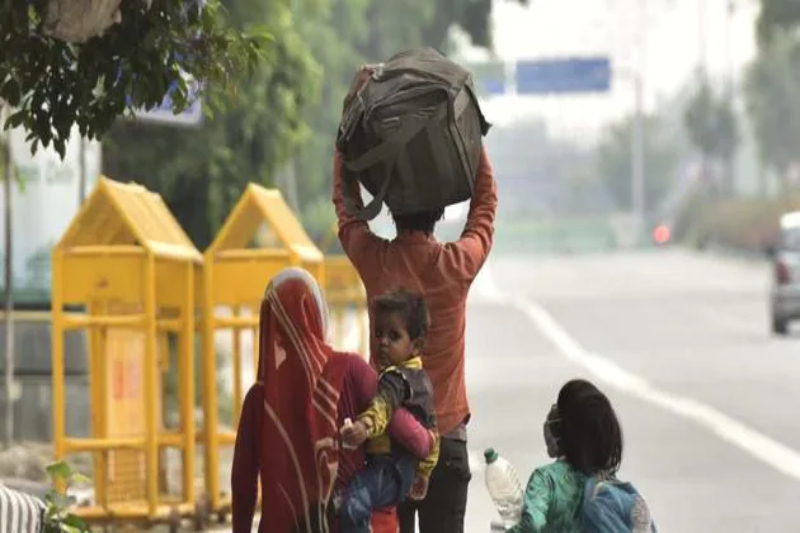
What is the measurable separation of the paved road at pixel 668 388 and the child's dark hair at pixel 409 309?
20.1 feet

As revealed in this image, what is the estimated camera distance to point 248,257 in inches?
564

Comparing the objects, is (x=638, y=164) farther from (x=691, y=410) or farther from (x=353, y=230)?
(x=353, y=230)

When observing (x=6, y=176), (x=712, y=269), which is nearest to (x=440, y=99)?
(x=6, y=176)

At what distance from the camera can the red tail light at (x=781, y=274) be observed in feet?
124

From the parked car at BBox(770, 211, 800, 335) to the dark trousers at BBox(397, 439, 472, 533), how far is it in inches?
Answer: 1176

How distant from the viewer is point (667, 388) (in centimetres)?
2836

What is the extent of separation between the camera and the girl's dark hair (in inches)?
283

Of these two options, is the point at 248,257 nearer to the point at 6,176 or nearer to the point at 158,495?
the point at 158,495

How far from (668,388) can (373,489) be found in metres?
20.9

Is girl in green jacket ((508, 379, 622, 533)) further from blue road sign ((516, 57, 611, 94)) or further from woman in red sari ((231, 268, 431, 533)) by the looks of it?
blue road sign ((516, 57, 611, 94))

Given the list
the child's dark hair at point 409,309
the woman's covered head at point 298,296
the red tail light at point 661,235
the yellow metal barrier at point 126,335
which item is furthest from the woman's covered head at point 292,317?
the red tail light at point 661,235

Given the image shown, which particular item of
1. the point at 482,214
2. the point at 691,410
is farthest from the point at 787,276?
the point at 482,214

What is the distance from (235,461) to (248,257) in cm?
644

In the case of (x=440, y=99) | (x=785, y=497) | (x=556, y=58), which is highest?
(x=556, y=58)
